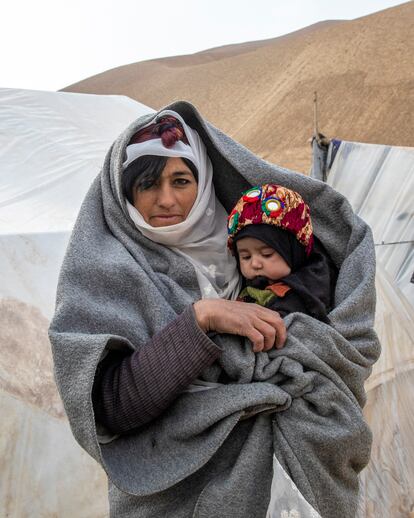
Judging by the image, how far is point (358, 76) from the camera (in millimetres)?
26984

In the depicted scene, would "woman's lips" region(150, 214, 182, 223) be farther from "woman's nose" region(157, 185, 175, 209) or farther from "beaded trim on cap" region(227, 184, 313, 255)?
"beaded trim on cap" region(227, 184, 313, 255)

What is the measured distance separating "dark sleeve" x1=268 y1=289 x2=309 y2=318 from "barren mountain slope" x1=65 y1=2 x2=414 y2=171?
18.9 metres

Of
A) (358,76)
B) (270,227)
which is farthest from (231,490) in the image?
(358,76)

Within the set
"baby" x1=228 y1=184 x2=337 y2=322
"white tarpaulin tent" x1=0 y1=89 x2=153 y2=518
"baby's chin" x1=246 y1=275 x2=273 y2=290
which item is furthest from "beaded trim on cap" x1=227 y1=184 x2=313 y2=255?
"white tarpaulin tent" x1=0 y1=89 x2=153 y2=518

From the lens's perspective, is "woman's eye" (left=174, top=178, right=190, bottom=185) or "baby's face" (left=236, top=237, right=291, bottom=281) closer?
"baby's face" (left=236, top=237, right=291, bottom=281)

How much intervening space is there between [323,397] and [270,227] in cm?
41

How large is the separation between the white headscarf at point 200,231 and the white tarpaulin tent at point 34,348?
1358 mm

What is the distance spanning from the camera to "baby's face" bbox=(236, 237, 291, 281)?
1.39m

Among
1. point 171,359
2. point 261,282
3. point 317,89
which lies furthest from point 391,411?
point 317,89

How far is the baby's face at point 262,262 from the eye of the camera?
4.57ft

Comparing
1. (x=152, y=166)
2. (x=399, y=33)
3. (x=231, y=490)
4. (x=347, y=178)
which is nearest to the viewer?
(x=231, y=490)

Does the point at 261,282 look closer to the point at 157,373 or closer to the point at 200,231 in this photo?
the point at 200,231

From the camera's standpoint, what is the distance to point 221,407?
3.86 ft

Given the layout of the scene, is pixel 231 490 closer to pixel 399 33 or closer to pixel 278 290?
pixel 278 290
